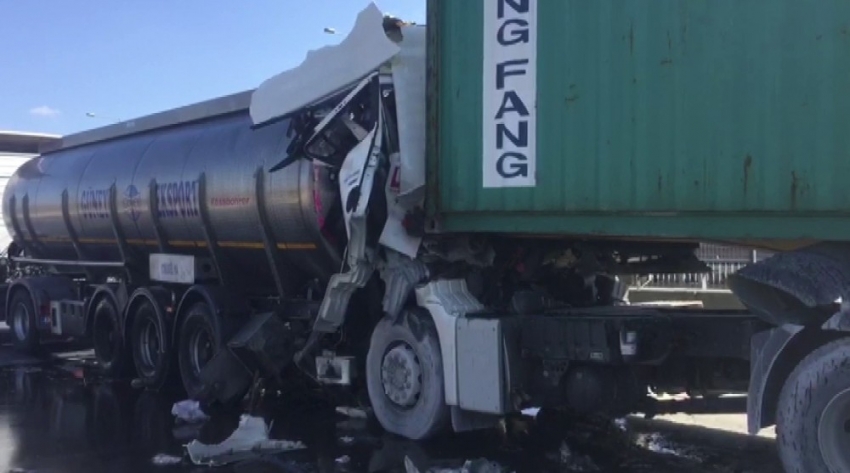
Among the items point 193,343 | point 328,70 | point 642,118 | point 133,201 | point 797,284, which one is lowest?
point 193,343

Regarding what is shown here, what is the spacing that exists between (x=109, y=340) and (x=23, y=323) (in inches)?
129

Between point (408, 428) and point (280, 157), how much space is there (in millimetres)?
2864

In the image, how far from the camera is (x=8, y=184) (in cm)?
1619

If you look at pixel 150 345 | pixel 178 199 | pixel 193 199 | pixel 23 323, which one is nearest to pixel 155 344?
pixel 150 345

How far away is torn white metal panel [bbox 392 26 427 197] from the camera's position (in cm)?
850

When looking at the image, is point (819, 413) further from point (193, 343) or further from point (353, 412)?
point (193, 343)

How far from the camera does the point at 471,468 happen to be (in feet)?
23.9

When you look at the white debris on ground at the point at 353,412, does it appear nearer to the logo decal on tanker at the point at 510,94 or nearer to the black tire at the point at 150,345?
the black tire at the point at 150,345

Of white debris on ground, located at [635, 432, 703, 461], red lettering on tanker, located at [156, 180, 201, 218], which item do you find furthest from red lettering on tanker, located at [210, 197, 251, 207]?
white debris on ground, located at [635, 432, 703, 461]

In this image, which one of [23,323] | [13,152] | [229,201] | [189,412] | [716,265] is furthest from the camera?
[13,152]

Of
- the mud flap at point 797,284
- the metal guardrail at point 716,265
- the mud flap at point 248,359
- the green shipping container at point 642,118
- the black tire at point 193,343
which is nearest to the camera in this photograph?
the mud flap at point 797,284

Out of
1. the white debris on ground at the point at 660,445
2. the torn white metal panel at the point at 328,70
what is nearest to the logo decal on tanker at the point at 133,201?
the torn white metal panel at the point at 328,70

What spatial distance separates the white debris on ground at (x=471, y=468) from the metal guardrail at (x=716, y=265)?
2075mm

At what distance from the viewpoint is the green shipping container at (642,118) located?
5.80 meters
